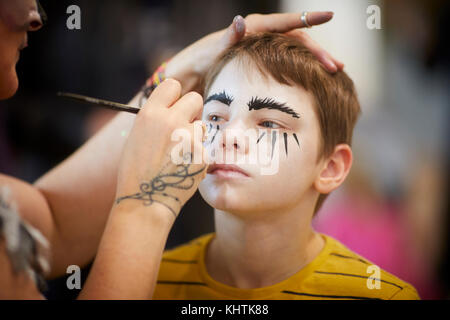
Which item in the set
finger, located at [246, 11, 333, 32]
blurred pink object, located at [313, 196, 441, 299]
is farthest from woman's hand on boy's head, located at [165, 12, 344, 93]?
blurred pink object, located at [313, 196, 441, 299]

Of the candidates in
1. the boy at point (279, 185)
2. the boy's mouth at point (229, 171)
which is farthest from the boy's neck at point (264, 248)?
the boy's mouth at point (229, 171)

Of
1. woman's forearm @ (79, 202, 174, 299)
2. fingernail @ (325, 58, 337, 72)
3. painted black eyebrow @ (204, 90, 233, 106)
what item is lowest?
woman's forearm @ (79, 202, 174, 299)

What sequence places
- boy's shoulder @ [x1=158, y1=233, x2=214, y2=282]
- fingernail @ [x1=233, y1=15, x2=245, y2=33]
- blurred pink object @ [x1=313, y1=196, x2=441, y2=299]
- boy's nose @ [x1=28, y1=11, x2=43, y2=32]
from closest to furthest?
boy's nose @ [x1=28, y1=11, x2=43, y2=32]
fingernail @ [x1=233, y1=15, x2=245, y2=33]
boy's shoulder @ [x1=158, y1=233, x2=214, y2=282]
blurred pink object @ [x1=313, y1=196, x2=441, y2=299]

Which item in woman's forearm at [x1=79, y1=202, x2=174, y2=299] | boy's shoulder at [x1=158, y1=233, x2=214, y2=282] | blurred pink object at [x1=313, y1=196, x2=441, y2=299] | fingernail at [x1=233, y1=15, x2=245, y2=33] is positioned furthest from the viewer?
blurred pink object at [x1=313, y1=196, x2=441, y2=299]

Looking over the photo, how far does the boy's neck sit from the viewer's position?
33.8 inches

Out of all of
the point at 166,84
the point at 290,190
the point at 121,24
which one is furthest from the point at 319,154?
the point at 121,24

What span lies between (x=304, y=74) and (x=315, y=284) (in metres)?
0.40

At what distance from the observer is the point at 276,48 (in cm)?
82

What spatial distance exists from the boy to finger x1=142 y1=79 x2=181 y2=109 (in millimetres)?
128

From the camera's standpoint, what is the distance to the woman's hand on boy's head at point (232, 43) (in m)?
0.83

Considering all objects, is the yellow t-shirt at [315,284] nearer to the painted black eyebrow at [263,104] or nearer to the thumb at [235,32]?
the painted black eyebrow at [263,104]

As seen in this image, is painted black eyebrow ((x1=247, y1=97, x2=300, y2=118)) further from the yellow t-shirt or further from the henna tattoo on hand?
the yellow t-shirt

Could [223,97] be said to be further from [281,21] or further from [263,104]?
[281,21]

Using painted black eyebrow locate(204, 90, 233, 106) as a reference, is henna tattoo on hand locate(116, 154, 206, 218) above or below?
below
